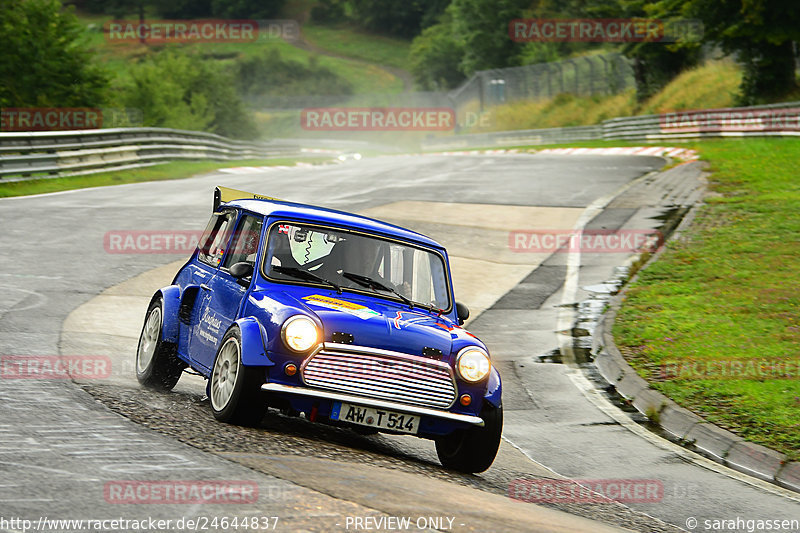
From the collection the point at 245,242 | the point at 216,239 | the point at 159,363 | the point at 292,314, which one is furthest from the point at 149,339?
the point at 292,314

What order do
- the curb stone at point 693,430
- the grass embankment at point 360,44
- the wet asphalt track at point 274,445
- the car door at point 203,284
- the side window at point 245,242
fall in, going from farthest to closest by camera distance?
the grass embankment at point 360,44 → the curb stone at point 693,430 → the car door at point 203,284 → the side window at point 245,242 → the wet asphalt track at point 274,445

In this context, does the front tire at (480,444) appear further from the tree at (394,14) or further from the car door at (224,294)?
the tree at (394,14)

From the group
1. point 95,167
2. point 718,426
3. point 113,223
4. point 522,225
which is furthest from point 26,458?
point 95,167

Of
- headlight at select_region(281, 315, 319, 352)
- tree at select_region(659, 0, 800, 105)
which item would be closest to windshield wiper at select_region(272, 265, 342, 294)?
headlight at select_region(281, 315, 319, 352)

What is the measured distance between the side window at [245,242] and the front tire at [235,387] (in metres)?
0.86

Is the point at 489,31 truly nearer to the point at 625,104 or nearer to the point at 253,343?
the point at 625,104

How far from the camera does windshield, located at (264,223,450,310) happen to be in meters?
7.77

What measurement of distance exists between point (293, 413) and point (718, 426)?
4.45 m

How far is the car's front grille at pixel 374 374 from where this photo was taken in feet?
22.4

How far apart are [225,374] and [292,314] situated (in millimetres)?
723

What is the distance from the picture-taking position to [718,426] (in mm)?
9367

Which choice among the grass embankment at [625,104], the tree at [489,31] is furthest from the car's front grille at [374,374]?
the tree at [489,31]

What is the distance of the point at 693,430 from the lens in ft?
31.0

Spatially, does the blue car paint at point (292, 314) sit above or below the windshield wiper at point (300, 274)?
below
